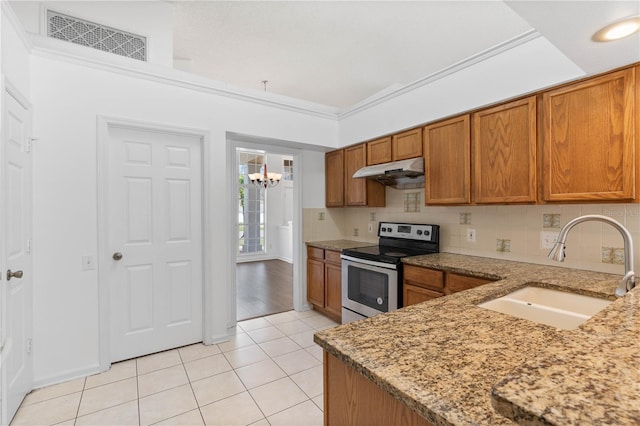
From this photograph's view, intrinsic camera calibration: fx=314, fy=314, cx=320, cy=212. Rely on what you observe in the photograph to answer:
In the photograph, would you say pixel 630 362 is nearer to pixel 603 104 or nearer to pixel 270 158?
pixel 603 104

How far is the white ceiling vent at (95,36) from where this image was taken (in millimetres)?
2512

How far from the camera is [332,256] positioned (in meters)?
3.57

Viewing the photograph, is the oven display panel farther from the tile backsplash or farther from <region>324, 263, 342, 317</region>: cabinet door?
<region>324, 263, 342, 317</region>: cabinet door

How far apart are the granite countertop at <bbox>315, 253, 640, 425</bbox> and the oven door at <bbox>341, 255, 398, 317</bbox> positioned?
1.34m

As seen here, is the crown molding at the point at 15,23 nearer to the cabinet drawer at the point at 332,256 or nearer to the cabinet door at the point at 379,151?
the cabinet door at the point at 379,151

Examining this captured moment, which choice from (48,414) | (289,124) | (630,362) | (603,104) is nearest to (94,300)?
(48,414)

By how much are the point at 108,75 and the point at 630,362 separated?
128 inches

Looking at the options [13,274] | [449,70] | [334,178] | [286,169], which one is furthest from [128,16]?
[286,169]

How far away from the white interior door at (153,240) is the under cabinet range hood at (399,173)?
1.68 meters

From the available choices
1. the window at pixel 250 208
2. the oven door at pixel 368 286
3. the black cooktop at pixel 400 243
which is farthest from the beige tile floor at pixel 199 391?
the window at pixel 250 208

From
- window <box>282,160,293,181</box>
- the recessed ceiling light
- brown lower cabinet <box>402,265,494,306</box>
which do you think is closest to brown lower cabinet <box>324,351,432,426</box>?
brown lower cabinet <box>402,265,494,306</box>

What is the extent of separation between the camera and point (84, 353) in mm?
2410

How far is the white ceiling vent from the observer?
8.24ft

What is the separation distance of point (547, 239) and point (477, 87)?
126 centimetres
